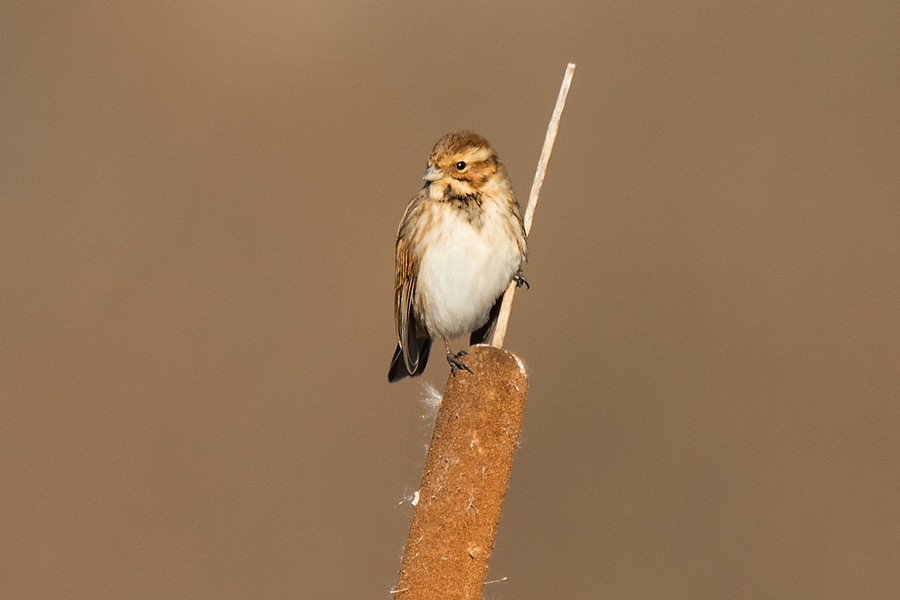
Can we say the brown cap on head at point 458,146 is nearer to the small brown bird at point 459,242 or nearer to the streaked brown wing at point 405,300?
the small brown bird at point 459,242

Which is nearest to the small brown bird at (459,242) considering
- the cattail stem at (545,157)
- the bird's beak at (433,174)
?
the bird's beak at (433,174)

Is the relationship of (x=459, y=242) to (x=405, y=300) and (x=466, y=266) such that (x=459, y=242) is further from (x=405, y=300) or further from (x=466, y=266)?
(x=405, y=300)

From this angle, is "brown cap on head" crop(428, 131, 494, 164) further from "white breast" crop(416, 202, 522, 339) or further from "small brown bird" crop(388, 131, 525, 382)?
"white breast" crop(416, 202, 522, 339)

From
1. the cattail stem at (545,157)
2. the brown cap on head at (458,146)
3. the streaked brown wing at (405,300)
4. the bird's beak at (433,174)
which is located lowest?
the cattail stem at (545,157)

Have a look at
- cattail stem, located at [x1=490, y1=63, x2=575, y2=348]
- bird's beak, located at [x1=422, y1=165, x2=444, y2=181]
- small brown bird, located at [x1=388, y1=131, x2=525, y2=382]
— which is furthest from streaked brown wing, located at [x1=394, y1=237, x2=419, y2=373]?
cattail stem, located at [x1=490, y1=63, x2=575, y2=348]

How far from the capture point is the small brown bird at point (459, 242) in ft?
11.9

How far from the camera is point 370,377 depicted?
684 cm

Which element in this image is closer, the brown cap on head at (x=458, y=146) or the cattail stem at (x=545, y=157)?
the cattail stem at (x=545, y=157)

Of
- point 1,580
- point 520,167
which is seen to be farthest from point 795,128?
point 1,580

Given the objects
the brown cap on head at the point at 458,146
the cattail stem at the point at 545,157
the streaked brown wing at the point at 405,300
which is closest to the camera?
the cattail stem at the point at 545,157

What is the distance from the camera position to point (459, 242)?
3676 mm

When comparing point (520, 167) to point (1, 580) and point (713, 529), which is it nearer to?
point (713, 529)

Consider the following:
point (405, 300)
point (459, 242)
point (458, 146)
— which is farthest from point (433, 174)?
point (405, 300)

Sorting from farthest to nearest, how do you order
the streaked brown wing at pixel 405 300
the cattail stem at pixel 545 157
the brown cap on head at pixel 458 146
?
the streaked brown wing at pixel 405 300 → the brown cap on head at pixel 458 146 → the cattail stem at pixel 545 157
